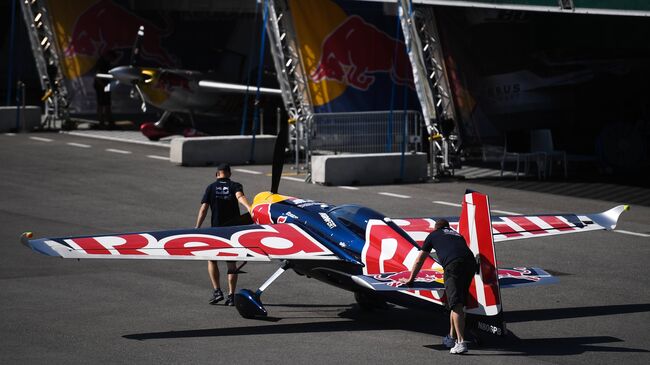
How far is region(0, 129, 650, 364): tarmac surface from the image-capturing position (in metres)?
11.2

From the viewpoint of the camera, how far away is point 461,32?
84.9 feet

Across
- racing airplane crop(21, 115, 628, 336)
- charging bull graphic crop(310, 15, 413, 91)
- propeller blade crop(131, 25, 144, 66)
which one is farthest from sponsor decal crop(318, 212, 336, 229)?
propeller blade crop(131, 25, 144, 66)

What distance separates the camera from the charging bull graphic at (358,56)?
2891cm

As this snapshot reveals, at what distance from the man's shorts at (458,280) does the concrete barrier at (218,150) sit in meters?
16.7

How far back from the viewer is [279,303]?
13656 mm

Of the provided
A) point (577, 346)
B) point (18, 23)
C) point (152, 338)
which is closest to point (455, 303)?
point (577, 346)

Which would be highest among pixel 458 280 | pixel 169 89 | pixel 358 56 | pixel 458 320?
pixel 358 56

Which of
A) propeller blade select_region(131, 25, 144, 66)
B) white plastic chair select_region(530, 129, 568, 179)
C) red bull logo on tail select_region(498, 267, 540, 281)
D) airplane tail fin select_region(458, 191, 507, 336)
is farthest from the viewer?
propeller blade select_region(131, 25, 144, 66)

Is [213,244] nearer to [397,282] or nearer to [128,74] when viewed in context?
[397,282]

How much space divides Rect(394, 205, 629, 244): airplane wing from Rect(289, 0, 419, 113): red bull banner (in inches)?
598

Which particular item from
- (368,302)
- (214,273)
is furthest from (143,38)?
(368,302)

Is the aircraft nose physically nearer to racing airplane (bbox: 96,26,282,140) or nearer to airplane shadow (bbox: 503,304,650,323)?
racing airplane (bbox: 96,26,282,140)

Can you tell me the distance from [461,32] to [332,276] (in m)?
14.3

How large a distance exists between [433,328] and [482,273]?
156 cm
